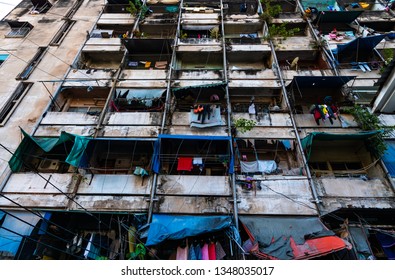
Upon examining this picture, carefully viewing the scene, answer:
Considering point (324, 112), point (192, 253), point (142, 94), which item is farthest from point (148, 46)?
point (192, 253)

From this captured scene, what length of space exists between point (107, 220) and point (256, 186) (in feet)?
29.2

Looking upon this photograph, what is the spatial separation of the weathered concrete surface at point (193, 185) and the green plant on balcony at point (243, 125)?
382cm

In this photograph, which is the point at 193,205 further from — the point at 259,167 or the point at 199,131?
the point at 199,131

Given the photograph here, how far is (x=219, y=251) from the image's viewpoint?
10477mm

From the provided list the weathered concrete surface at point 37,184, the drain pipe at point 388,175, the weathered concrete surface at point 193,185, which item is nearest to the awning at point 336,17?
the drain pipe at point 388,175

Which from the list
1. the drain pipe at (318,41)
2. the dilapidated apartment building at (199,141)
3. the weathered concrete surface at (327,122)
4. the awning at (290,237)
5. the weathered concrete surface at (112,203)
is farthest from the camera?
the drain pipe at (318,41)

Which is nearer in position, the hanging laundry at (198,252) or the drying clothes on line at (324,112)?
the hanging laundry at (198,252)

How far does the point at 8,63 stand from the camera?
68.3 ft

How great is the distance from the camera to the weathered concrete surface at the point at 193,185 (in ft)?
41.5

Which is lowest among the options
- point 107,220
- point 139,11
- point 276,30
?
point 107,220

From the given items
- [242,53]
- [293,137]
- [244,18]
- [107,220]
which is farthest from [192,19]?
[107,220]

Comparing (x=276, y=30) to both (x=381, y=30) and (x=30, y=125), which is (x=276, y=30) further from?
(x=30, y=125)

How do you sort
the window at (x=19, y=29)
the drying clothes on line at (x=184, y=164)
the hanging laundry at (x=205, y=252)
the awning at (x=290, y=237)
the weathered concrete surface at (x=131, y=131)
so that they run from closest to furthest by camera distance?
the awning at (x=290, y=237) < the hanging laundry at (x=205, y=252) < the drying clothes on line at (x=184, y=164) < the weathered concrete surface at (x=131, y=131) < the window at (x=19, y=29)

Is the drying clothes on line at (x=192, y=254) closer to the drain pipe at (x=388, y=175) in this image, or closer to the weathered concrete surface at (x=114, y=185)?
the weathered concrete surface at (x=114, y=185)
